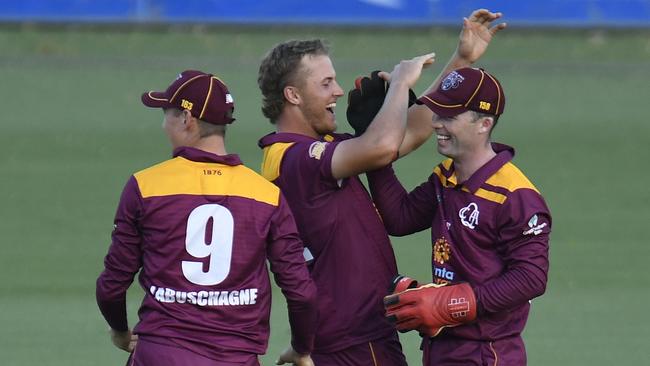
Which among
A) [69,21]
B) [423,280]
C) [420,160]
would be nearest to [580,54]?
[420,160]

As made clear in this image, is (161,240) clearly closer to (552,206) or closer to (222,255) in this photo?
(222,255)

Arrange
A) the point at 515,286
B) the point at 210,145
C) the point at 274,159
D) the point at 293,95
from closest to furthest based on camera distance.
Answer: the point at 515,286, the point at 210,145, the point at 274,159, the point at 293,95

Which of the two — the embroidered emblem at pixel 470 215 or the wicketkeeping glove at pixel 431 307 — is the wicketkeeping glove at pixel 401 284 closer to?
the wicketkeeping glove at pixel 431 307

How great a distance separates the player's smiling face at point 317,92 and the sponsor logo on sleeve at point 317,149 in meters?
0.29

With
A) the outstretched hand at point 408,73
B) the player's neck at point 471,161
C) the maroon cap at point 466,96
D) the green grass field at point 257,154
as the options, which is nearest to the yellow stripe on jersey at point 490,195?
the player's neck at point 471,161

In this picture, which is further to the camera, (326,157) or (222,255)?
(326,157)

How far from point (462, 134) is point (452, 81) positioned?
230 mm

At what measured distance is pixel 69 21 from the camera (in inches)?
766

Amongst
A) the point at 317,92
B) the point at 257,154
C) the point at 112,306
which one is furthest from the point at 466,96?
the point at 257,154

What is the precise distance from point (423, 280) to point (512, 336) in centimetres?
449

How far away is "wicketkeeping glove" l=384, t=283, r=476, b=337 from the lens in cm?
543

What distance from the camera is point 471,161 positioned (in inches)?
221

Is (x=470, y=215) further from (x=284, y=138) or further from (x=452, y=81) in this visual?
(x=284, y=138)

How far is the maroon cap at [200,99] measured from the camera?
5426 mm
